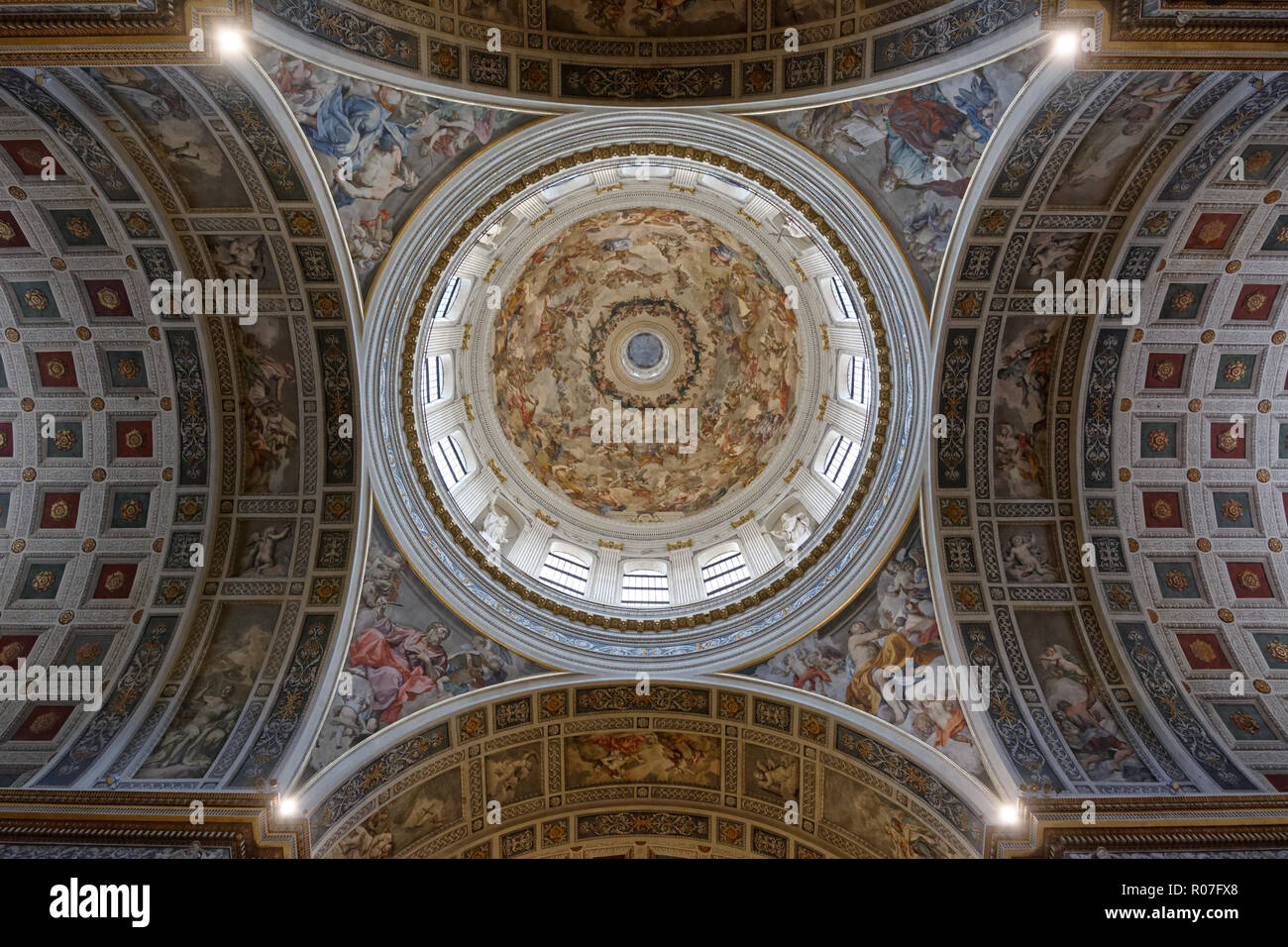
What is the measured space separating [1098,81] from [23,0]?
54.0ft

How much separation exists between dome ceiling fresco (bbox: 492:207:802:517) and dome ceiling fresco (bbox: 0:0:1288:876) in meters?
3.55

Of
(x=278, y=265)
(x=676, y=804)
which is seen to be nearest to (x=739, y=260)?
(x=278, y=265)

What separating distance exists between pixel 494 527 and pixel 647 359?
8545 mm

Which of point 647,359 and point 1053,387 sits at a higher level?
point 647,359

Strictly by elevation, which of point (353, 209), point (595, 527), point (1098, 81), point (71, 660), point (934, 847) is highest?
point (353, 209)

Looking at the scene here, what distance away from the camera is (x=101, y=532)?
18.4 metres

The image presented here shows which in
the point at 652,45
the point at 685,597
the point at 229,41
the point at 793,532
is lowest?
the point at 685,597

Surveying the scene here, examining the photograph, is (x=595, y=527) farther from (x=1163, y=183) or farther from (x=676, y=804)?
(x=1163, y=183)

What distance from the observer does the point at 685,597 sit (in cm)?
2177

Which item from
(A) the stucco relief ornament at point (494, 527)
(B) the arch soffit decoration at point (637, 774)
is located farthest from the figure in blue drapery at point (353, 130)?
(B) the arch soffit decoration at point (637, 774)

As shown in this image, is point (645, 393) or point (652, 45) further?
point (645, 393)

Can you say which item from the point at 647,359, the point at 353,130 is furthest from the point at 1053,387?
the point at 353,130

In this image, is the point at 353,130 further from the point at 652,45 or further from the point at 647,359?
the point at 647,359

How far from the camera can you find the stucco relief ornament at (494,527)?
71.8 ft
